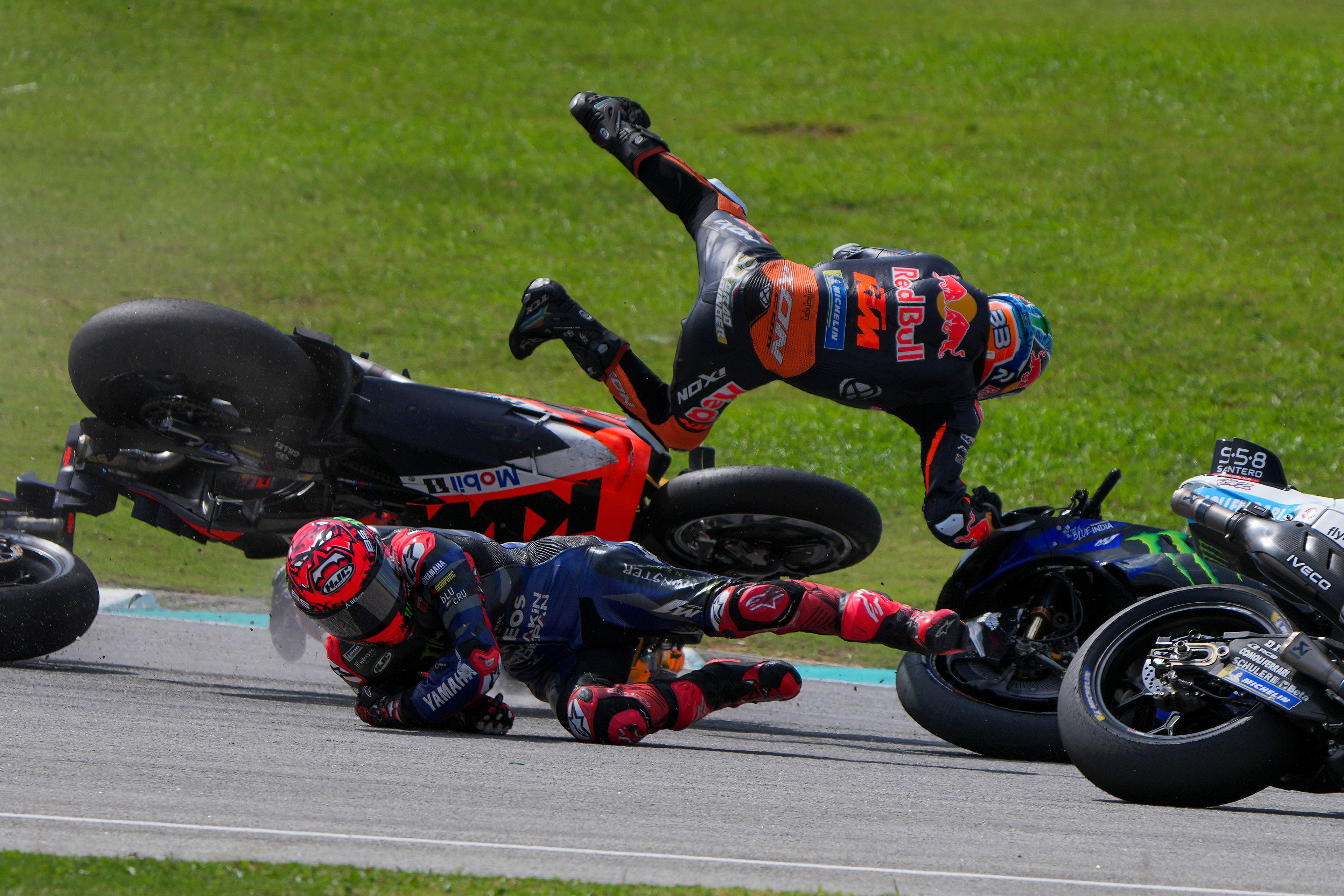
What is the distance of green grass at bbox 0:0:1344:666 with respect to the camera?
12000 millimetres

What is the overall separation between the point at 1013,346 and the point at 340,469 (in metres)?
2.64

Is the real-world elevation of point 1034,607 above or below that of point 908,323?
below

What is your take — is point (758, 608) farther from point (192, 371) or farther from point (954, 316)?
point (192, 371)

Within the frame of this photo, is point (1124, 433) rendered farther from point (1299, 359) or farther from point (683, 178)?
point (683, 178)

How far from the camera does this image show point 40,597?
18.4 ft

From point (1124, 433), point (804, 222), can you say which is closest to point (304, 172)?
point (804, 222)

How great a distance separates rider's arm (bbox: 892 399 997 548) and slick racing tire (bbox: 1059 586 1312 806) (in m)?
1.18

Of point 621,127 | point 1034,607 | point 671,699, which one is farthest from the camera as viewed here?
point 621,127

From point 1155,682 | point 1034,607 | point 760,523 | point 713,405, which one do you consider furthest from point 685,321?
point 1155,682

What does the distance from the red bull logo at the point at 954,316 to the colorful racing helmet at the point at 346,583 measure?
2218 millimetres

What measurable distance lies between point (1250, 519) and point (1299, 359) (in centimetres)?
1020

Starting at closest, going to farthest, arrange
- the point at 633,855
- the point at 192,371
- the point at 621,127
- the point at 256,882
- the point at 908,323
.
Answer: the point at 256,882 < the point at 633,855 < the point at 192,371 < the point at 908,323 < the point at 621,127

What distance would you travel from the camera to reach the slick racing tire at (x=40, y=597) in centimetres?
559

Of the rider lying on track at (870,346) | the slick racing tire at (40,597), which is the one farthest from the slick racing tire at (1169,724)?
the slick racing tire at (40,597)
